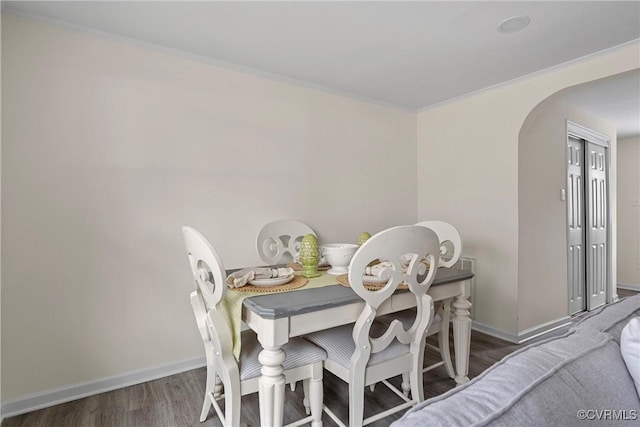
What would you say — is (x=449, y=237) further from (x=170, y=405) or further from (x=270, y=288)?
(x=170, y=405)

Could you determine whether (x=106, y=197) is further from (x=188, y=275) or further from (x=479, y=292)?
(x=479, y=292)

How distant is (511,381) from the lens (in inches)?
24.7

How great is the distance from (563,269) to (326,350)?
2969mm

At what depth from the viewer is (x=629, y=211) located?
473cm

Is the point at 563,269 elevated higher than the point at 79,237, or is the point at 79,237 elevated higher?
the point at 79,237

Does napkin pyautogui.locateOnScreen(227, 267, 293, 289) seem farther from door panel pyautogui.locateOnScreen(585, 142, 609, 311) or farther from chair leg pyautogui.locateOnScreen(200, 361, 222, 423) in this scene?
door panel pyautogui.locateOnScreen(585, 142, 609, 311)

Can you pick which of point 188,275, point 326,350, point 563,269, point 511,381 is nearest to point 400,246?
point 326,350

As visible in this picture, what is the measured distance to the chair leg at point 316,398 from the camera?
1.49 metres

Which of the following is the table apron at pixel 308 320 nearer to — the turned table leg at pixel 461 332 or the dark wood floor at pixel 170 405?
the turned table leg at pixel 461 332

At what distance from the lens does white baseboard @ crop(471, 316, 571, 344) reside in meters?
2.81

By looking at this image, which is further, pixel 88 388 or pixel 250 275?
pixel 88 388

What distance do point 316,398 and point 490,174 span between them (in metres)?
2.47

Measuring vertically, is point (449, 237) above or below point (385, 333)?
above

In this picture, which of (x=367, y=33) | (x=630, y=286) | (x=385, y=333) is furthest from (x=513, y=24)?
(x=630, y=286)
